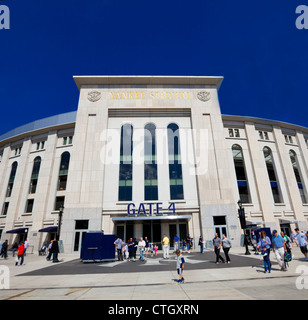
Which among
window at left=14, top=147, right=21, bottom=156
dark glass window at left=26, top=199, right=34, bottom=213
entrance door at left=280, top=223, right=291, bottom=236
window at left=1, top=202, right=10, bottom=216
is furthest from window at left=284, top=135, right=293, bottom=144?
window at left=1, top=202, right=10, bottom=216

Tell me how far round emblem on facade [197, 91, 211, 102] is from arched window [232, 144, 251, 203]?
8.94 m

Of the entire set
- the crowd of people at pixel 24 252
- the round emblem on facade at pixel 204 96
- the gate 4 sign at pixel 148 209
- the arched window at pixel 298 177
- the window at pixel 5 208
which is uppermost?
the round emblem on facade at pixel 204 96

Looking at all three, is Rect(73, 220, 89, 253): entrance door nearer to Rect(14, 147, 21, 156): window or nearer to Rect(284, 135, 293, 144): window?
Rect(14, 147, 21, 156): window

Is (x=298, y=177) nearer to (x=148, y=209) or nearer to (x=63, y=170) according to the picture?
(x=148, y=209)

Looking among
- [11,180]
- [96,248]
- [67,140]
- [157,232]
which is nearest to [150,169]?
[157,232]

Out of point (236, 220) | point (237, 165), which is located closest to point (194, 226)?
point (236, 220)

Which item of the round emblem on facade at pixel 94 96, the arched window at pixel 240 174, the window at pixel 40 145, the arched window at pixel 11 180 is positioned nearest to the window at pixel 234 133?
the arched window at pixel 240 174

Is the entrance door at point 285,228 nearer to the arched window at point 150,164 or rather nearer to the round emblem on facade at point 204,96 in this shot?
the arched window at point 150,164

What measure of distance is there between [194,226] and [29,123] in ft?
113

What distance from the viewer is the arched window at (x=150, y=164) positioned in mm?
26266

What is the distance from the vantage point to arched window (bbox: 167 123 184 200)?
26531mm

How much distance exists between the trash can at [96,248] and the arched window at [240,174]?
21879 mm

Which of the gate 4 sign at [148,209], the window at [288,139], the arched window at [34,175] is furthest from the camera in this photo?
the window at [288,139]

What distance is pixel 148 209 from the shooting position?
25.0 meters
